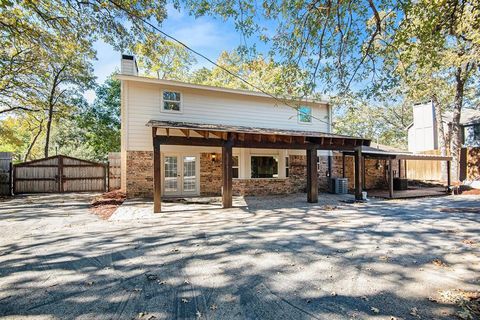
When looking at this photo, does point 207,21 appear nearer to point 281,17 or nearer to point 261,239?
point 281,17

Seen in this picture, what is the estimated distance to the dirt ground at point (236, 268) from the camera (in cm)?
255

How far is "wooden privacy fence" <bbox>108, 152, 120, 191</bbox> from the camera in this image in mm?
13492

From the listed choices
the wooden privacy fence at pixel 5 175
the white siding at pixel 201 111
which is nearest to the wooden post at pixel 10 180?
the wooden privacy fence at pixel 5 175

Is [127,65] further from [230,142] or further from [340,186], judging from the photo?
[340,186]

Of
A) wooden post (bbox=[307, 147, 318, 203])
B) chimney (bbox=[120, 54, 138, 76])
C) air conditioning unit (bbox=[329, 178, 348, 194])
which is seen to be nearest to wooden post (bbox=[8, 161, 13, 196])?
chimney (bbox=[120, 54, 138, 76])

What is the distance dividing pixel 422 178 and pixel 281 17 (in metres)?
18.5

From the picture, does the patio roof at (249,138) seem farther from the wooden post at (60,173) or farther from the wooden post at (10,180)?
the wooden post at (10,180)

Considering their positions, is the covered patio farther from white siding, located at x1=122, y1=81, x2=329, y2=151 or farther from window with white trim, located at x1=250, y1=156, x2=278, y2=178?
window with white trim, located at x1=250, y1=156, x2=278, y2=178

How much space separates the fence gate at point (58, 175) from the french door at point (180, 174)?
490cm

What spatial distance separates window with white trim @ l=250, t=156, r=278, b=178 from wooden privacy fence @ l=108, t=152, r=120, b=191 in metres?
7.83

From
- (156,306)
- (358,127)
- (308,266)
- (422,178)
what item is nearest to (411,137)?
(422,178)

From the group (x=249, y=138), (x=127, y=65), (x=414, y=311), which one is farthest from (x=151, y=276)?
(x=127, y=65)

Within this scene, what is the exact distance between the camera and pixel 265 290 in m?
2.93

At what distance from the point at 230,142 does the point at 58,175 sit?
10484 millimetres
